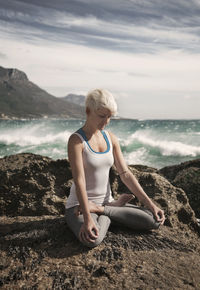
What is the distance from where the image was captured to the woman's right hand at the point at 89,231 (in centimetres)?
293

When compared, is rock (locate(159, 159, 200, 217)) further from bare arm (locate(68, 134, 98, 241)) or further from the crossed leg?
bare arm (locate(68, 134, 98, 241))

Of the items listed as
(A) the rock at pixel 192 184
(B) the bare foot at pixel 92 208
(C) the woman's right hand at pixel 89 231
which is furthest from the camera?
(A) the rock at pixel 192 184

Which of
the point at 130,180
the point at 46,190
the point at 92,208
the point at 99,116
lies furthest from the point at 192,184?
the point at 99,116

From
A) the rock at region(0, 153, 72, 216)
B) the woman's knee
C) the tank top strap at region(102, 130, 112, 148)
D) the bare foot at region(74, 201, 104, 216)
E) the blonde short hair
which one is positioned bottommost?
the rock at region(0, 153, 72, 216)

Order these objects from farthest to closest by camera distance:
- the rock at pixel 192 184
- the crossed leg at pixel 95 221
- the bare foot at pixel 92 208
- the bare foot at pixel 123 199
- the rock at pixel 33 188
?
the rock at pixel 192 184
the rock at pixel 33 188
the bare foot at pixel 123 199
the bare foot at pixel 92 208
the crossed leg at pixel 95 221

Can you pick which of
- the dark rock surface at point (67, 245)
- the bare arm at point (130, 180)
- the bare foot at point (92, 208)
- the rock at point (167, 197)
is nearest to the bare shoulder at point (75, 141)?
the bare arm at point (130, 180)

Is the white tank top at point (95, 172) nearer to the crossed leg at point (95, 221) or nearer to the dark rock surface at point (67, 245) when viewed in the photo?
the crossed leg at point (95, 221)

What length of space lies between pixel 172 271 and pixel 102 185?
3.84ft

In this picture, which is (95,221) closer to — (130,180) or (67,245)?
(67,245)

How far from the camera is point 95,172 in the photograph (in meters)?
3.36

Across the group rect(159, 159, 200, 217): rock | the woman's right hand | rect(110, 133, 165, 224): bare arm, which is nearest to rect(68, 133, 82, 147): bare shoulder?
rect(110, 133, 165, 224): bare arm

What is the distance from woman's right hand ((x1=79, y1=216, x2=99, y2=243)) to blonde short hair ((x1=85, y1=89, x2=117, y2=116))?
3.75 ft

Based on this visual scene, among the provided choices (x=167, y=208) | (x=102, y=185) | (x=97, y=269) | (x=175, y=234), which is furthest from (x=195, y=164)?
(x=97, y=269)

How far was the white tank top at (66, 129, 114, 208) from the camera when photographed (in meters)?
3.29
